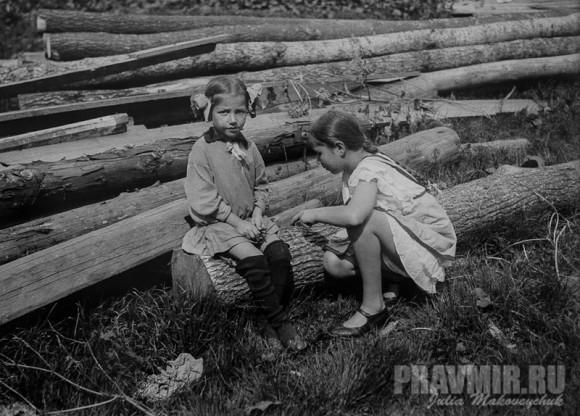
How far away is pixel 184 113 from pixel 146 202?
227cm

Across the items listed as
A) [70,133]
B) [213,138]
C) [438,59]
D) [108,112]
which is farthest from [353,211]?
[438,59]

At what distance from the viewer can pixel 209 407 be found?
363 centimetres

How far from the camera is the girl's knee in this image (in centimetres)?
465

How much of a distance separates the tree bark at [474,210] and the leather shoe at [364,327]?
42cm

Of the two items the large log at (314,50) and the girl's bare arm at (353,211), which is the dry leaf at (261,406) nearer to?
the girl's bare arm at (353,211)

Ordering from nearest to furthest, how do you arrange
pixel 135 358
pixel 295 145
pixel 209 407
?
pixel 209 407 < pixel 135 358 < pixel 295 145

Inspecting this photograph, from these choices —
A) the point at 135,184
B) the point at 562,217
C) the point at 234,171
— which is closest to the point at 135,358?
the point at 234,171

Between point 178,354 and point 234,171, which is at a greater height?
point 234,171

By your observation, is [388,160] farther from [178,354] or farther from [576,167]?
[576,167]

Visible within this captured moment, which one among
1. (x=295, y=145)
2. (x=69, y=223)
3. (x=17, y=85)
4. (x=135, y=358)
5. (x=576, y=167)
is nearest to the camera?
(x=135, y=358)

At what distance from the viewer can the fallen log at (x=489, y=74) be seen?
877 centimetres

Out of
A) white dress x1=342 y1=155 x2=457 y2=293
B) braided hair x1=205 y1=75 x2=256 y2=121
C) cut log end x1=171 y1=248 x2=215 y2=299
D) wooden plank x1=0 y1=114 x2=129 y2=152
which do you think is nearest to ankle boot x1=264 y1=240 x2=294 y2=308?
cut log end x1=171 y1=248 x2=215 y2=299

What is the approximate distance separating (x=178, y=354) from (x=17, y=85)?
176 inches

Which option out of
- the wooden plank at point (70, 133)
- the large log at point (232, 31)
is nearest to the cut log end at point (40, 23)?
the large log at point (232, 31)
